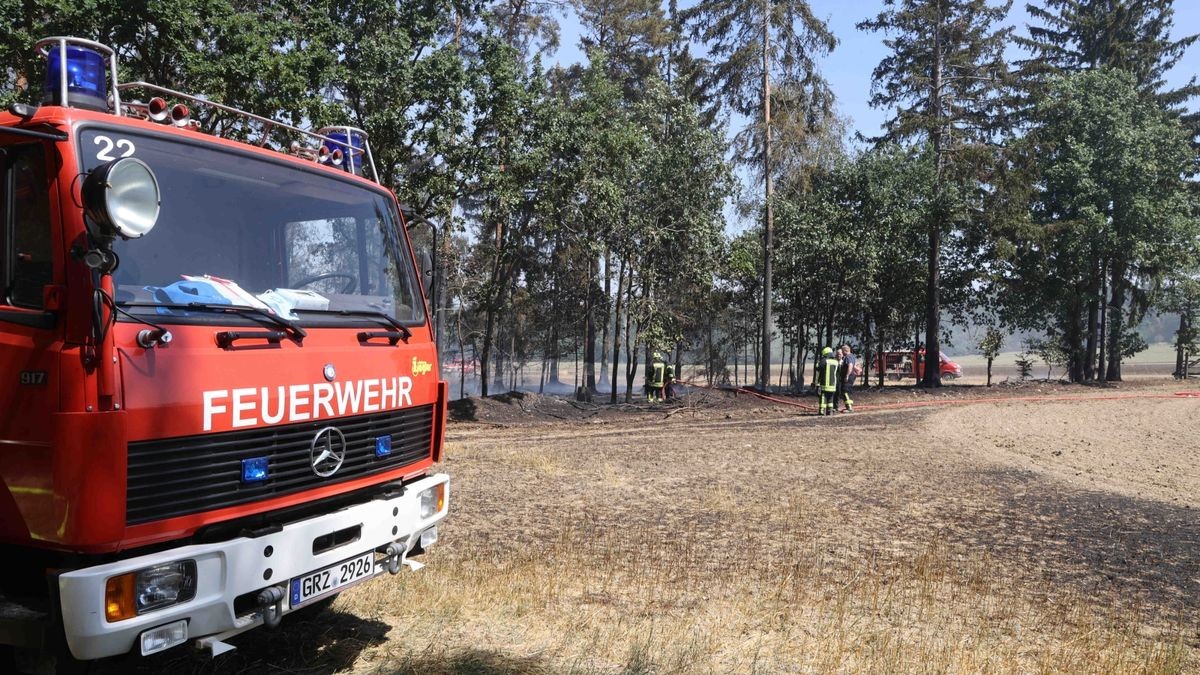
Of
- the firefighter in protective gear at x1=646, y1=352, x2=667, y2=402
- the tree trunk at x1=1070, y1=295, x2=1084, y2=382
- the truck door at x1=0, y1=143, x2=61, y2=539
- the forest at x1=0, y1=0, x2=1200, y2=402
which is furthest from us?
the tree trunk at x1=1070, y1=295, x2=1084, y2=382

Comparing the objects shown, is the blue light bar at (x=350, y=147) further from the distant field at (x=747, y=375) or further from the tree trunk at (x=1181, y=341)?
the tree trunk at (x=1181, y=341)

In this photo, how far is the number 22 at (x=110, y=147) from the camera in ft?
12.5

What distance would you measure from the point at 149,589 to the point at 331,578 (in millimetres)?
939

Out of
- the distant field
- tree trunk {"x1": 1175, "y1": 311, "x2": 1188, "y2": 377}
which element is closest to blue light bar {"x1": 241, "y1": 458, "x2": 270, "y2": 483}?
the distant field

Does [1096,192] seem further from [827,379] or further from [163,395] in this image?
[163,395]

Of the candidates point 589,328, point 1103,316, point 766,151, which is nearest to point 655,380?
point 589,328

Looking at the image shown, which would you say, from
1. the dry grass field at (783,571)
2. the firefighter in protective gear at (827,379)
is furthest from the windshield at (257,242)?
the firefighter in protective gear at (827,379)

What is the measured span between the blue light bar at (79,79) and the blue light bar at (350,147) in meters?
1.46

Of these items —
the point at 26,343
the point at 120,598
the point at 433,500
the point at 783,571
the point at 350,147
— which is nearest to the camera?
the point at 120,598

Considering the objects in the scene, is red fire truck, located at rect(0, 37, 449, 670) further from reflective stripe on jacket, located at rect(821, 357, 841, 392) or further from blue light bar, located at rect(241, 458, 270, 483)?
reflective stripe on jacket, located at rect(821, 357, 841, 392)

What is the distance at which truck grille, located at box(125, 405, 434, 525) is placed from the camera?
355 cm

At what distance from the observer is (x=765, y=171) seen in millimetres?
28547

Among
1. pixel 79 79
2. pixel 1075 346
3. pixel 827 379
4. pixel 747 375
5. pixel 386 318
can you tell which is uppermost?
pixel 79 79

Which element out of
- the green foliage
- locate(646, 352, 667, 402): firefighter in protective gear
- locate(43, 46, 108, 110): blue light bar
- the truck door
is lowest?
locate(646, 352, 667, 402): firefighter in protective gear
